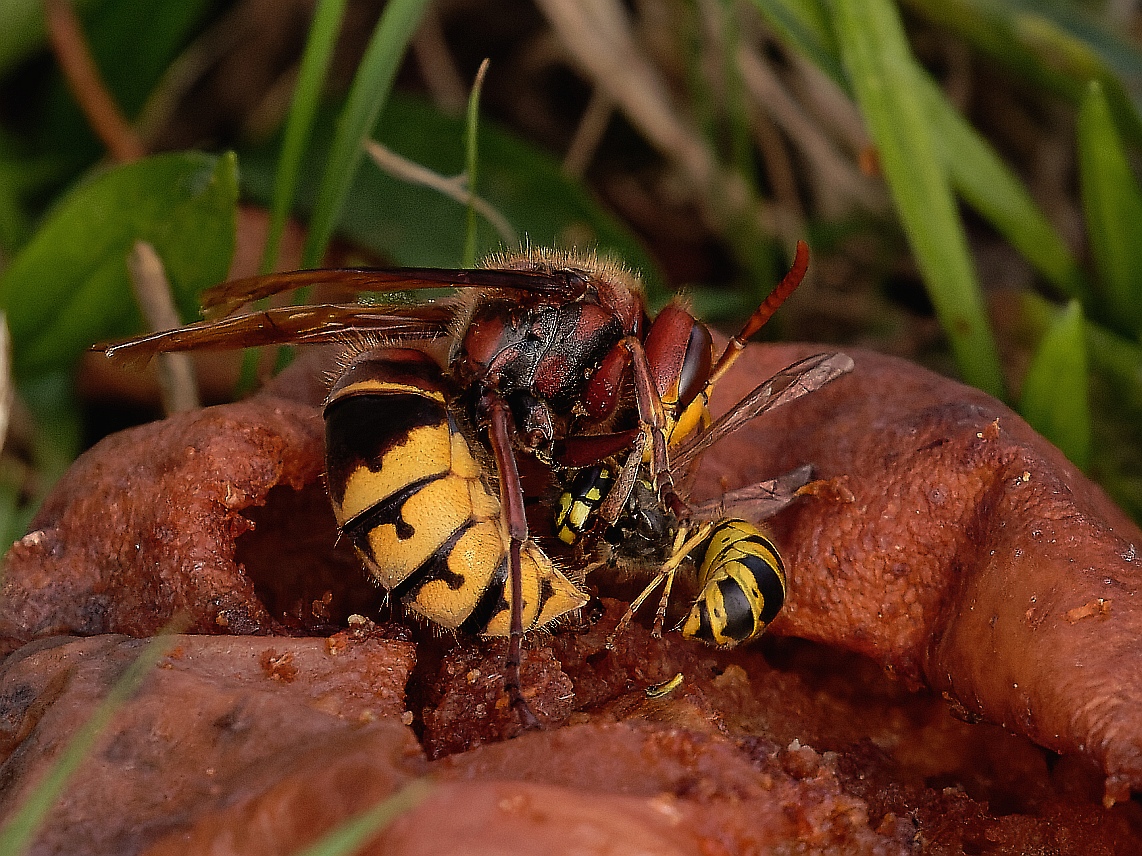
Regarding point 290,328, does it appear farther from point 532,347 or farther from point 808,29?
point 808,29

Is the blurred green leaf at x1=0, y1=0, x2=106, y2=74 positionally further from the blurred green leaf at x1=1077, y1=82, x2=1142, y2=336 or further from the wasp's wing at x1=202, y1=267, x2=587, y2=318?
the blurred green leaf at x1=1077, y1=82, x2=1142, y2=336

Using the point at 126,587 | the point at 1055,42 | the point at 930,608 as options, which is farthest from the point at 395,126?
the point at 930,608

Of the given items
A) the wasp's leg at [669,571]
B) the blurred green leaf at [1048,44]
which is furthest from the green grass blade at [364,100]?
the blurred green leaf at [1048,44]

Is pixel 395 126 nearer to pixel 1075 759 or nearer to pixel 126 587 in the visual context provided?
pixel 126 587

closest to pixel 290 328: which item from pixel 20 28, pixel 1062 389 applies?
pixel 1062 389

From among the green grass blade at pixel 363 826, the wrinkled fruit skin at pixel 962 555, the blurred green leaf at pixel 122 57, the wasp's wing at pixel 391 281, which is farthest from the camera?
the blurred green leaf at pixel 122 57

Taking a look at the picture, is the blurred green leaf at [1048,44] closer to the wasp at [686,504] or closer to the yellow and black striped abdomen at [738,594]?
the wasp at [686,504]

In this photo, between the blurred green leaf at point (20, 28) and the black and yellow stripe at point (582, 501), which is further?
the blurred green leaf at point (20, 28)

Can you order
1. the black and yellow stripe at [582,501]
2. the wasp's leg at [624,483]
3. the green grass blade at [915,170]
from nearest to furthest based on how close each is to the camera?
the wasp's leg at [624,483]
the black and yellow stripe at [582,501]
the green grass blade at [915,170]
